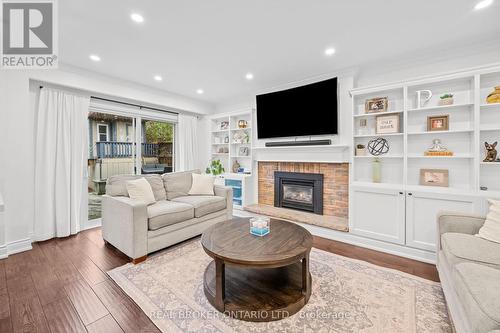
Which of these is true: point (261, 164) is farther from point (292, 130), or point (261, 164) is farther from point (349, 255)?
point (349, 255)

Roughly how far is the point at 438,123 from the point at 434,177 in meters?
0.68

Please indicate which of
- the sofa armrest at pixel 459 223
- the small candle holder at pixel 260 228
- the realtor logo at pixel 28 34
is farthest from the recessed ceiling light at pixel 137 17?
the sofa armrest at pixel 459 223

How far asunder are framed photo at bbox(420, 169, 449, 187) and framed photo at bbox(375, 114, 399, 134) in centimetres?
65

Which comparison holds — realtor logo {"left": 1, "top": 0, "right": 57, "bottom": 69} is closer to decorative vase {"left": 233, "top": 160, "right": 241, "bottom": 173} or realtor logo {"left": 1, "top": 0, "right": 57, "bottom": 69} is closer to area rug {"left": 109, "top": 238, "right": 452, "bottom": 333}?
area rug {"left": 109, "top": 238, "right": 452, "bottom": 333}

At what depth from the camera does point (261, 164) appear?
177 inches

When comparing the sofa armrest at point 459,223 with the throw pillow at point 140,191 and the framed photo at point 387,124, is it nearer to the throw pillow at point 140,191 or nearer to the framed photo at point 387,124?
the framed photo at point 387,124

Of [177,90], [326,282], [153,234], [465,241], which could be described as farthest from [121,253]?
[465,241]

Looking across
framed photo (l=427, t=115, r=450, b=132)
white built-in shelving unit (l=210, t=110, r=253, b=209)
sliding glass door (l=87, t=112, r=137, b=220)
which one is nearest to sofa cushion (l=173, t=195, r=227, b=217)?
white built-in shelving unit (l=210, t=110, r=253, b=209)

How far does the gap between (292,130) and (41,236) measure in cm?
410

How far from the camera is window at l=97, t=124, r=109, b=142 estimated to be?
379 cm

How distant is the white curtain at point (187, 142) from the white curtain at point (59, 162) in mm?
1809

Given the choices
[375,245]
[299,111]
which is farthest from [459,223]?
[299,111]

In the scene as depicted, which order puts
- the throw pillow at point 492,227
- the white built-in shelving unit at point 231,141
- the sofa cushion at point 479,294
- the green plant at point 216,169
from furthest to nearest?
the green plant at point 216,169 < the white built-in shelving unit at point 231,141 < the throw pillow at point 492,227 < the sofa cushion at point 479,294

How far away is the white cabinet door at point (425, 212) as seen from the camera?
2.36 metres
